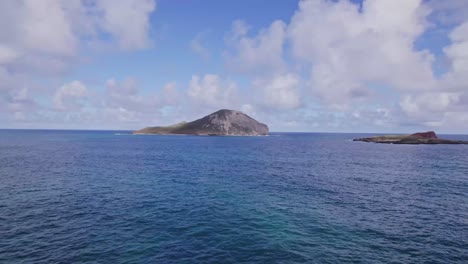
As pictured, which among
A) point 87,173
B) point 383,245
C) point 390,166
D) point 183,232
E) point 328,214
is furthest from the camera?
point 390,166

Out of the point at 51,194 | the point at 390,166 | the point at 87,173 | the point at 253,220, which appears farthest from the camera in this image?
the point at 390,166

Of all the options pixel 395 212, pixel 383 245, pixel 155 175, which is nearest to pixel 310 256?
pixel 383 245

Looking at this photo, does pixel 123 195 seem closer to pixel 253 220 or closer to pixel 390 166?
pixel 253 220

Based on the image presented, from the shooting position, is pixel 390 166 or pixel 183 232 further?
pixel 390 166

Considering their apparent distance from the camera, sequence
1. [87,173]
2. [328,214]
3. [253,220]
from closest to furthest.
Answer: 1. [253,220]
2. [328,214]
3. [87,173]

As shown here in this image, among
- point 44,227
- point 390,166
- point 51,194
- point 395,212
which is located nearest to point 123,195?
point 51,194

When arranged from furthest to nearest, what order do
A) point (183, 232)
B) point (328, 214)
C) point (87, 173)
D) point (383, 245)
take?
point (87, 173) → point (328, 214) → point (183, 232) → point (383, 245)

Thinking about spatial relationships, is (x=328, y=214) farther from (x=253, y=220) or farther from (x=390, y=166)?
(x=390, y=166)

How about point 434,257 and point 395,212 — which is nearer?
point 434,257
